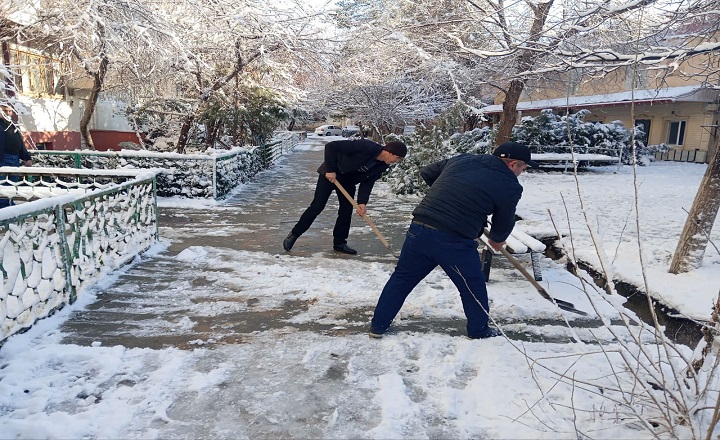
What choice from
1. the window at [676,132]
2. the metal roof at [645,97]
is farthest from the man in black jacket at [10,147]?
the window at [676,132]

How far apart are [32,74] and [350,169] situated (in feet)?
34.4

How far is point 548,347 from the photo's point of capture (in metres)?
3.63

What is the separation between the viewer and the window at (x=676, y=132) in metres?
21.6

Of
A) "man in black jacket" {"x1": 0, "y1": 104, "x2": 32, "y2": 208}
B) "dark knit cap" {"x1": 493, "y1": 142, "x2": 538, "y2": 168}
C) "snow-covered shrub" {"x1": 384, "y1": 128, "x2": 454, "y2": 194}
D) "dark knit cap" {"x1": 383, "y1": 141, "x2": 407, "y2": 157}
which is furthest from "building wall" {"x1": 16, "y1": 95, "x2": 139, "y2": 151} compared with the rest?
"dark knit cap" {"x1": 493, "y1": 142, "x2": 538, "y2": 168}

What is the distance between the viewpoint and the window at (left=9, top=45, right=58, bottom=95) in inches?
440

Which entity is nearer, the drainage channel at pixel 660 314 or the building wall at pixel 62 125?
the drainage channel at pixel 660 314

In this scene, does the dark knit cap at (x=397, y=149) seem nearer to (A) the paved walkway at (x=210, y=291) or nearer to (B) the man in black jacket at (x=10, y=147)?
(A) the paved walkway at (x=210, y=291)

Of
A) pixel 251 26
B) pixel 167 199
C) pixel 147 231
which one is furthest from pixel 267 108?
pixel 147 231

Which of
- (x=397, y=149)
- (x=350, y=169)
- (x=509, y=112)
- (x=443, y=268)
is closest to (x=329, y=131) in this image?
(x=509, y=112)

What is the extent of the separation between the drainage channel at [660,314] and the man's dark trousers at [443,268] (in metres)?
1.36

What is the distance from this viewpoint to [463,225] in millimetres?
3443

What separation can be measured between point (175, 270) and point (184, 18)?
7325 mm

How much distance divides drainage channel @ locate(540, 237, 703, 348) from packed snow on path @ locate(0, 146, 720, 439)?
0.15m

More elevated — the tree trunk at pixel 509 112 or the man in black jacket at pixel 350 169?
the tree trunk at pixel 509 112
